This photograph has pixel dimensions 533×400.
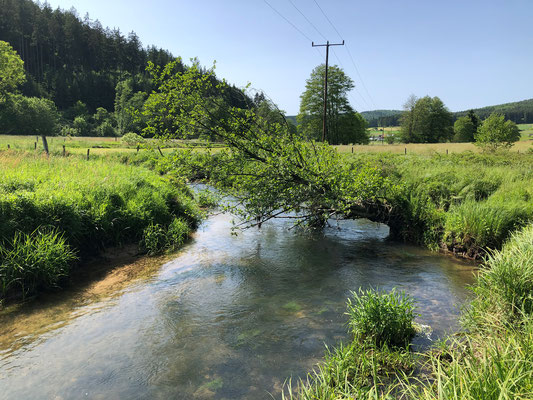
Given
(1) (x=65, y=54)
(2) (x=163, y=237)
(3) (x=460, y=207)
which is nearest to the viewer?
(3) (x=460, y=207)

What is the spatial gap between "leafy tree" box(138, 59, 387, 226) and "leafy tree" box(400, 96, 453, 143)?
75375 millimetres

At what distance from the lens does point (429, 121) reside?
251 ft

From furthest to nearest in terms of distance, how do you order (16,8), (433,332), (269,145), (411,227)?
(16,8)
(411,227)
(269,145)
(433,332)

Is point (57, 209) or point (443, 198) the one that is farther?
point (443, 198)

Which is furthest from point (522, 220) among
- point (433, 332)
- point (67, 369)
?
point (67, 369)

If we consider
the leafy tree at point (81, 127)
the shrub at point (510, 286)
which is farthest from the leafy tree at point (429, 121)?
the leafy tree at point (81, 127)

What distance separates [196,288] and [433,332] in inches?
221

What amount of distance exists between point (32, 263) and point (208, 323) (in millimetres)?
4563

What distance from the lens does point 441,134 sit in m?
77.6

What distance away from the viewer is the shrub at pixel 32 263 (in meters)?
7.36

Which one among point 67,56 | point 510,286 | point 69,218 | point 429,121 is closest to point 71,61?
point 67,56

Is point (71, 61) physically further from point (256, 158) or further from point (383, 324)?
point (383, 324)

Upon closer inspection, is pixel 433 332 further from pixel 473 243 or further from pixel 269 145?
pixel 269 145

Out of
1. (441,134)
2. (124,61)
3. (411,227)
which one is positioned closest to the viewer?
(411,227)
